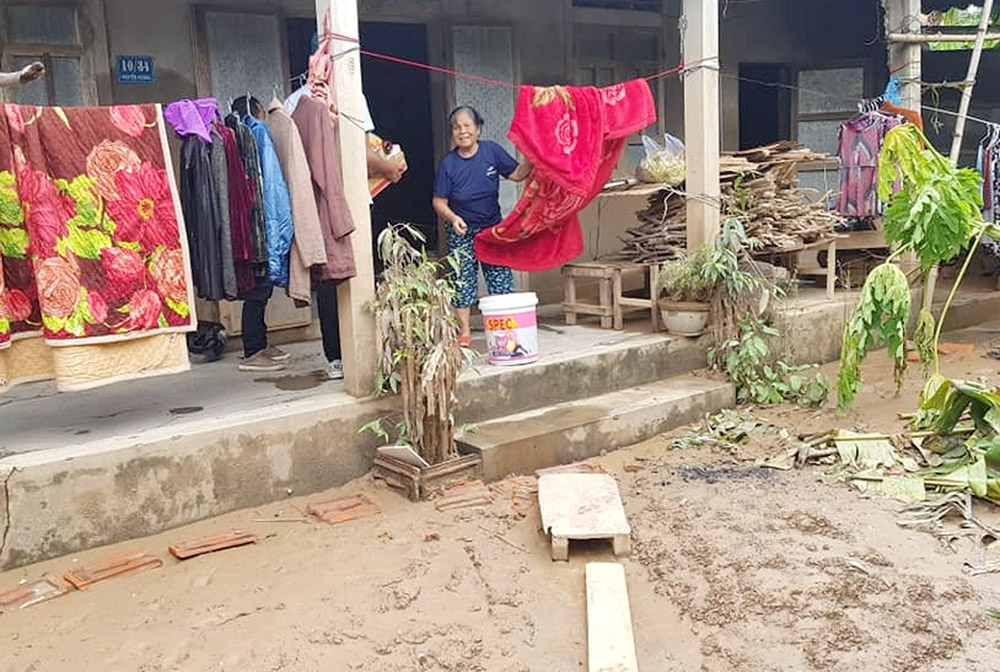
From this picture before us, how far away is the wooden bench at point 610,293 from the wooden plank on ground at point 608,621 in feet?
10.2

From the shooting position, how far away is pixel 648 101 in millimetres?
5977

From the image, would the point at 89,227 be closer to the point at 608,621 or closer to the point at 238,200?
the point at 238,200

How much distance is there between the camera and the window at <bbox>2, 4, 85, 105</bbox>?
214 inches

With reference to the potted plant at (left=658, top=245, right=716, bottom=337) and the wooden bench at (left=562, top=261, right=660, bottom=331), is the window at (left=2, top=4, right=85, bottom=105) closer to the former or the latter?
the wooden bench at (left=562, top=261, right=660, bottom=331)

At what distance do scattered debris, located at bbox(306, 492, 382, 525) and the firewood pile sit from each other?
315 centimetres

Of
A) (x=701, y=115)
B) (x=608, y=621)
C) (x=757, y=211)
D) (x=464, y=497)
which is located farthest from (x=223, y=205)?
(x=757, y=211)

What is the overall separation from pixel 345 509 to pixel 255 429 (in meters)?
0.60

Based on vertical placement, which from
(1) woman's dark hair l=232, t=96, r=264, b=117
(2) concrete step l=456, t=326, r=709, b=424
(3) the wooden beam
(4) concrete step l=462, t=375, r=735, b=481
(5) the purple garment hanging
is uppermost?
(3) the wooden beam

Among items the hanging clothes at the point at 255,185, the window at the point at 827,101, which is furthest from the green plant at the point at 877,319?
the window at the point at 827,101

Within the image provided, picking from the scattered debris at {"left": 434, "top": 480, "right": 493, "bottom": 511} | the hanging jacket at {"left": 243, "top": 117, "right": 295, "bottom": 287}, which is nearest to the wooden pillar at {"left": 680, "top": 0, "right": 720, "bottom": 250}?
the scattered debris at {"left": 434, "top": 480, "right": 493, "bottom": 511}

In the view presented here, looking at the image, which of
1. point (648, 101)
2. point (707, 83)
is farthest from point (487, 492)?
point (707, 83)

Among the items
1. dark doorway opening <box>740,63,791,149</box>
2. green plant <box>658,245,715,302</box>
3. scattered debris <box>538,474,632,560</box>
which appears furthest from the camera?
dark doorway opening <box>740,63,791,149</box>

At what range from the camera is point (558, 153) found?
573 centimetres

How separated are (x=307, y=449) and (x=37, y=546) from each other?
1289 millimetres
